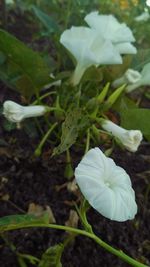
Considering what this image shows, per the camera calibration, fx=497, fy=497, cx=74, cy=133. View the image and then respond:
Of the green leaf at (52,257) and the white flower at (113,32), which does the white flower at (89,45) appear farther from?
the green leaf at (52,257)

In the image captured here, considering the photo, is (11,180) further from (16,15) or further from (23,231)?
(16,15)

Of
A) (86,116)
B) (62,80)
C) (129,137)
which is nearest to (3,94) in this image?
(62,80)

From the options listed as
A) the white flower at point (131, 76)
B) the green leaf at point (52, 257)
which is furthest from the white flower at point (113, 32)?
the green leaf at point (52, 257)

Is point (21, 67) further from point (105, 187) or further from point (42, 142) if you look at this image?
point (105, 187)

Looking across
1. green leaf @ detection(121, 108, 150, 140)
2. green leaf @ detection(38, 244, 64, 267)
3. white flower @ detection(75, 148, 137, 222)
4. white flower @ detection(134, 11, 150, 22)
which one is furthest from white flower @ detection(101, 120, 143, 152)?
white flower @ detection(134, 11, 150, 22)

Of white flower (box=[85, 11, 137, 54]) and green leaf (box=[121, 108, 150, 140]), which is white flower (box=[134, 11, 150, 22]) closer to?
white flower (box=[85, 11, 137, 54])
